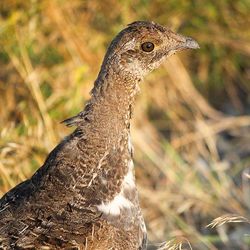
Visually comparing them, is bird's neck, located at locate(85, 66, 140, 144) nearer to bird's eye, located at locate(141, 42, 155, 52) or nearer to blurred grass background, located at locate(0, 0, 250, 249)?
bird's eye, located at locate(141, 42, 155, 52)

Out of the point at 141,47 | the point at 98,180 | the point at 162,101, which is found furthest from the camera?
the point at 162,101

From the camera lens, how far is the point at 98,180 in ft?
11.8

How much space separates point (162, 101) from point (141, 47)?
3042 millimetres

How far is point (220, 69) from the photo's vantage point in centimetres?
704

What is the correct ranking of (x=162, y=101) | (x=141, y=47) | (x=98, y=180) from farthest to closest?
(x=162, y=101) → (x=141, y=47) → (x=98, y=180)

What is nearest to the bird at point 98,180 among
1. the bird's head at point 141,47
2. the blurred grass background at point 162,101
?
the bird's head at point 141,47

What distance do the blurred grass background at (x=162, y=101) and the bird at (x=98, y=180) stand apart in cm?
97

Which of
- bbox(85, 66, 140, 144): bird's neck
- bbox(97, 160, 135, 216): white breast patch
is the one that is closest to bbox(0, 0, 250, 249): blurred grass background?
bbox(97, 160, 135, 216): white breast patch

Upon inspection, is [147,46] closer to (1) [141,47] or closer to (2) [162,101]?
(1) [141,47]

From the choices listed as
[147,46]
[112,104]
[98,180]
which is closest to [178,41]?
[147,46]

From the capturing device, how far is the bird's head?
3.71 meters

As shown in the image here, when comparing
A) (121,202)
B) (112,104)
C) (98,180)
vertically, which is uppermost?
(112,104)

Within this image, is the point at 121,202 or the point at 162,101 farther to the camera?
the point at 162,101

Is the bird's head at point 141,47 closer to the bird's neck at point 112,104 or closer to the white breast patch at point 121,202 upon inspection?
the bird's neck at point 112,104
